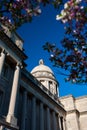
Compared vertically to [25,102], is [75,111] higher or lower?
higher

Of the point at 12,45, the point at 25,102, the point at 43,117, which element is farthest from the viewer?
the point at 43,117

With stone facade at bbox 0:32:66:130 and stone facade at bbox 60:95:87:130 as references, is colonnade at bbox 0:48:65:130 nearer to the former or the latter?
stone facade at bbox 0:32:66:130

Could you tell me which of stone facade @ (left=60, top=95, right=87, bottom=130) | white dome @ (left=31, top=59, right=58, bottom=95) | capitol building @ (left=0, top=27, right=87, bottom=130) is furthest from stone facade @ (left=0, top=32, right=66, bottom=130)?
white dome @ (left=31, top=59, right=58, bottom=95)

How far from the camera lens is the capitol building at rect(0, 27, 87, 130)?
1885cm

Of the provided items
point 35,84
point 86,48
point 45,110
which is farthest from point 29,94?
point 86,48

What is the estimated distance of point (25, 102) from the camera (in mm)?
25734

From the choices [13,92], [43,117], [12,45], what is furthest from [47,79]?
[13,92]

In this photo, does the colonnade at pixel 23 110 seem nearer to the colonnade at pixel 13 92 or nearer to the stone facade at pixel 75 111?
the colonnade at pixel 13 92

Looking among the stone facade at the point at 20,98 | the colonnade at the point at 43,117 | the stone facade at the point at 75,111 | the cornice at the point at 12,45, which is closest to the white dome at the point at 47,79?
the stone facade at the point at 75,111

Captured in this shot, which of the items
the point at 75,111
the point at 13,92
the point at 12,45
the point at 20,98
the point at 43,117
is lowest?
the point at 43,117

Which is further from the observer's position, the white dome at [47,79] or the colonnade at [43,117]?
the white dome at [47,79]

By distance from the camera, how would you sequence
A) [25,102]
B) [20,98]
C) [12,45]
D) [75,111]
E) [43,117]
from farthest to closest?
[75,111] → [43,117] → [20,98] → [25,102] → [12,45]

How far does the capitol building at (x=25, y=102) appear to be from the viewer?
18847mm

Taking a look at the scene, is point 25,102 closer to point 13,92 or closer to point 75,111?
point 13,92
